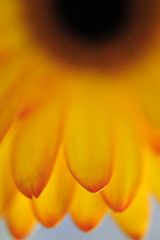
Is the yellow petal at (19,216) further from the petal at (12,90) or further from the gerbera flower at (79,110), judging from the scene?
the petal at (12,90)

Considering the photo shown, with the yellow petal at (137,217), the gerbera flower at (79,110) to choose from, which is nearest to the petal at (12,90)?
the gerbera flower at (79,110)

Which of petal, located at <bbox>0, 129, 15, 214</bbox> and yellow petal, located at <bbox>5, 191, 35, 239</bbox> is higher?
petal, located at <bbox>0, 129, 15, 214</bbox>

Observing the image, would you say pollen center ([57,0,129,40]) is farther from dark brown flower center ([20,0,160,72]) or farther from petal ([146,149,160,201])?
petal ([146,149,160,201])

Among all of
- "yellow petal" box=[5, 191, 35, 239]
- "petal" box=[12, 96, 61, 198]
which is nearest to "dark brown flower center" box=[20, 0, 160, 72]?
"petal" box=[12, 96, 61, 198]

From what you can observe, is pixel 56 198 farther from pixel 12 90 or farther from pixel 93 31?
pixel 93 31

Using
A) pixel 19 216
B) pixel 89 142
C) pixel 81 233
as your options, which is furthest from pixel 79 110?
pixel 81 233

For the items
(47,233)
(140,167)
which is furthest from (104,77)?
(47,233)
